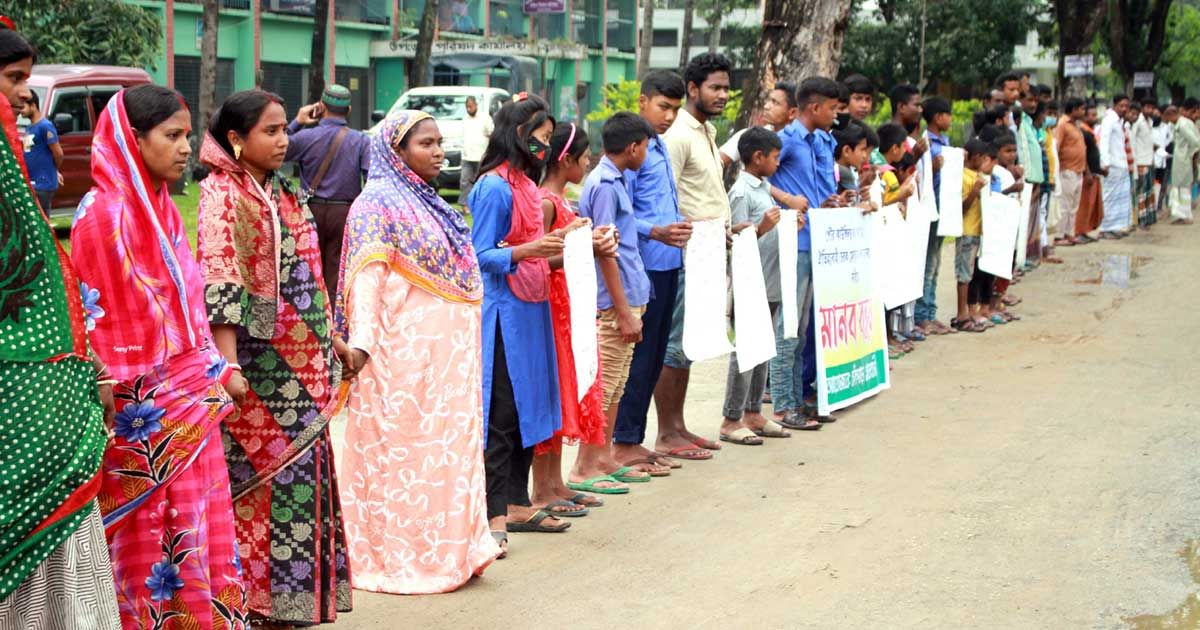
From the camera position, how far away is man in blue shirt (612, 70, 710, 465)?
23.0ft

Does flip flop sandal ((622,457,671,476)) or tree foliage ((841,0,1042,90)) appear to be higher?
tree foliage ((841,0,1042,90))

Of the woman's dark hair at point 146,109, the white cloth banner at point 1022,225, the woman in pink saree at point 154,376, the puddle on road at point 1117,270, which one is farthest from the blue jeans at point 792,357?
the puddle on road at point 1117,270

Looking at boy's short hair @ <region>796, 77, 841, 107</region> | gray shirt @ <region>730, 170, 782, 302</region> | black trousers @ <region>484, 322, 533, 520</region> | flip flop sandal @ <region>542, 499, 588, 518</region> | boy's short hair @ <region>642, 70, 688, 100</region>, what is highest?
boy's short hair @ <region>796, 77, 841, 107</region>

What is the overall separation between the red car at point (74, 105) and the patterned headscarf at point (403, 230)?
12.5m

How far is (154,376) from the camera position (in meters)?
3.75

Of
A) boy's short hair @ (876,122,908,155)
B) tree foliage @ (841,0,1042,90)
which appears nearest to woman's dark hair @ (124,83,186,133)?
boy's short hair @ (876,122,908,155)

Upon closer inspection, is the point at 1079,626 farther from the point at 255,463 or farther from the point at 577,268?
the point at 255,463

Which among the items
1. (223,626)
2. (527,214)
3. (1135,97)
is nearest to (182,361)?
(223,626)

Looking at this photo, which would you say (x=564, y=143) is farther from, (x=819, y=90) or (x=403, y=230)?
(x=819, y=90)

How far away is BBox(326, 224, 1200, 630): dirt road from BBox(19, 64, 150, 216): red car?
Answer: 33.1 feet

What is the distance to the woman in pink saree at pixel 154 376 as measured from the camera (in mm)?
3680

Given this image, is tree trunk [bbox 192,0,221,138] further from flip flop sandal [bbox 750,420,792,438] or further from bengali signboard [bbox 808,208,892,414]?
flip flop sandal [bbox 750,420,792,438]

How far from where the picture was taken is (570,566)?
5.57 meters

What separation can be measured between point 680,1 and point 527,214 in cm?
6619
